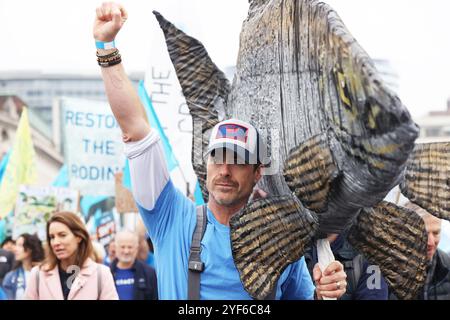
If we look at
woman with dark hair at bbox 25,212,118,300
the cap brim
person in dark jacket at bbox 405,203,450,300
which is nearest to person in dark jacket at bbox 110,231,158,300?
woman with dark hair at bbox 25,212,118,300

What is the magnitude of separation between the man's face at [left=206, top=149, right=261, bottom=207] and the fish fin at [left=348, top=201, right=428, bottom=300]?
33 cm

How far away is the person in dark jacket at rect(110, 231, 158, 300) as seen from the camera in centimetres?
404

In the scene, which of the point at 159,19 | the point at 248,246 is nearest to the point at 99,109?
the point at 159,19

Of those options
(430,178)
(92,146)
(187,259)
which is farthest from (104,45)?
(92,146)

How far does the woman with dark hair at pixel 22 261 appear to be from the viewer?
14.9 feet

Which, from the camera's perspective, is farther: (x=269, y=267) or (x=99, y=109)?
(x=99, y=109)

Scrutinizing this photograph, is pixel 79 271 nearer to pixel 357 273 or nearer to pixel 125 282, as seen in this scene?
pixel 125 282

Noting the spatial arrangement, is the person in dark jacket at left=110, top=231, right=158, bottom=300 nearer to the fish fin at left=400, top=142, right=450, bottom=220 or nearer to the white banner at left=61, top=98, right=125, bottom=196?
the white banner at left=61, top=98, right=125, bottom=196

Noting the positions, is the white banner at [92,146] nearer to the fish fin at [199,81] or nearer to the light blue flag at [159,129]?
the light blue flag at [159,129]

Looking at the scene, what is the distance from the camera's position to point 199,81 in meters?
Answer: 2.45

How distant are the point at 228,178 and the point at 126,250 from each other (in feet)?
7.13
